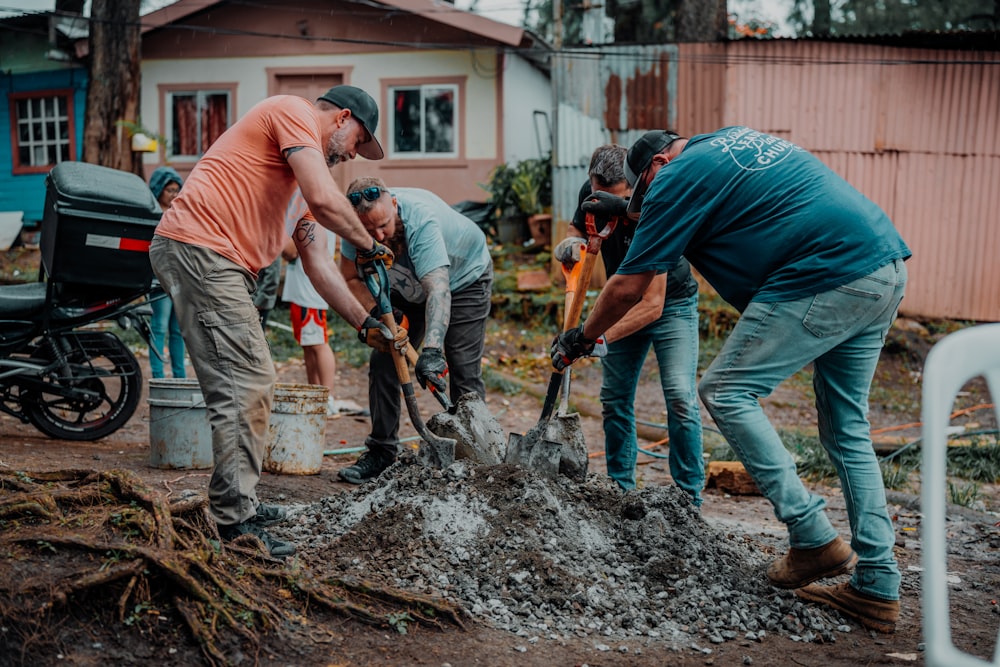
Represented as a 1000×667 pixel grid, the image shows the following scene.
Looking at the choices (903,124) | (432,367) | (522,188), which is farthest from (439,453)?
(903,124)

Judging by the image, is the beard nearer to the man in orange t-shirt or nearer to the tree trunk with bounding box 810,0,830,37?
the man in orange t-shirt

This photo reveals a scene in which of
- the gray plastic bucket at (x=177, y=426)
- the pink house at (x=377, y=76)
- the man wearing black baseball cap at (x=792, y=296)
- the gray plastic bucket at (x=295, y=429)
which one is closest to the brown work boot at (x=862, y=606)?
the man wearing black baseball cap at (x=792, y=296)

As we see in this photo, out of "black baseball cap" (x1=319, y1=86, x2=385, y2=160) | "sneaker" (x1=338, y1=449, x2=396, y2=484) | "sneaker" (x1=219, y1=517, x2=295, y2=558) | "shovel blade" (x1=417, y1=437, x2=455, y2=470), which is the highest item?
"black baseball cap" (x1=319, y1=86, x2=385, y2=160)

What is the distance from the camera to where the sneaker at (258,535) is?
11.8 feet

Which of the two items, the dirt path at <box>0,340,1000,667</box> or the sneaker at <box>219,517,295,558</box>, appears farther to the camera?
the sneaker at <box>219,517,295,558</box>

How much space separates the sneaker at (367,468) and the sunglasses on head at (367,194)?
4.99ft

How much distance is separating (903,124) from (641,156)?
9.33 meters

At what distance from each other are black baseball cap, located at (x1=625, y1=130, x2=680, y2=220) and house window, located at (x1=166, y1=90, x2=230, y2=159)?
1307 cm

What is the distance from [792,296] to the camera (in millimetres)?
3268

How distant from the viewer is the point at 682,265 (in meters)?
4.66

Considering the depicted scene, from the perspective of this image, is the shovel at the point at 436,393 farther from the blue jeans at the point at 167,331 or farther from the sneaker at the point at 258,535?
the blue jeans at the point at 167,331

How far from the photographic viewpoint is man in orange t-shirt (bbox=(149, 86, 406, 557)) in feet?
11.5

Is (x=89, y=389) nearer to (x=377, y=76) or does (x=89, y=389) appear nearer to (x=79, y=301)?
(x=79, y=301)

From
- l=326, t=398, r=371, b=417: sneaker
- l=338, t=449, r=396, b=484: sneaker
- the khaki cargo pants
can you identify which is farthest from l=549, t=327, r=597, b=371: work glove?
l=326, t=398, r=371, b=417: sneaker
